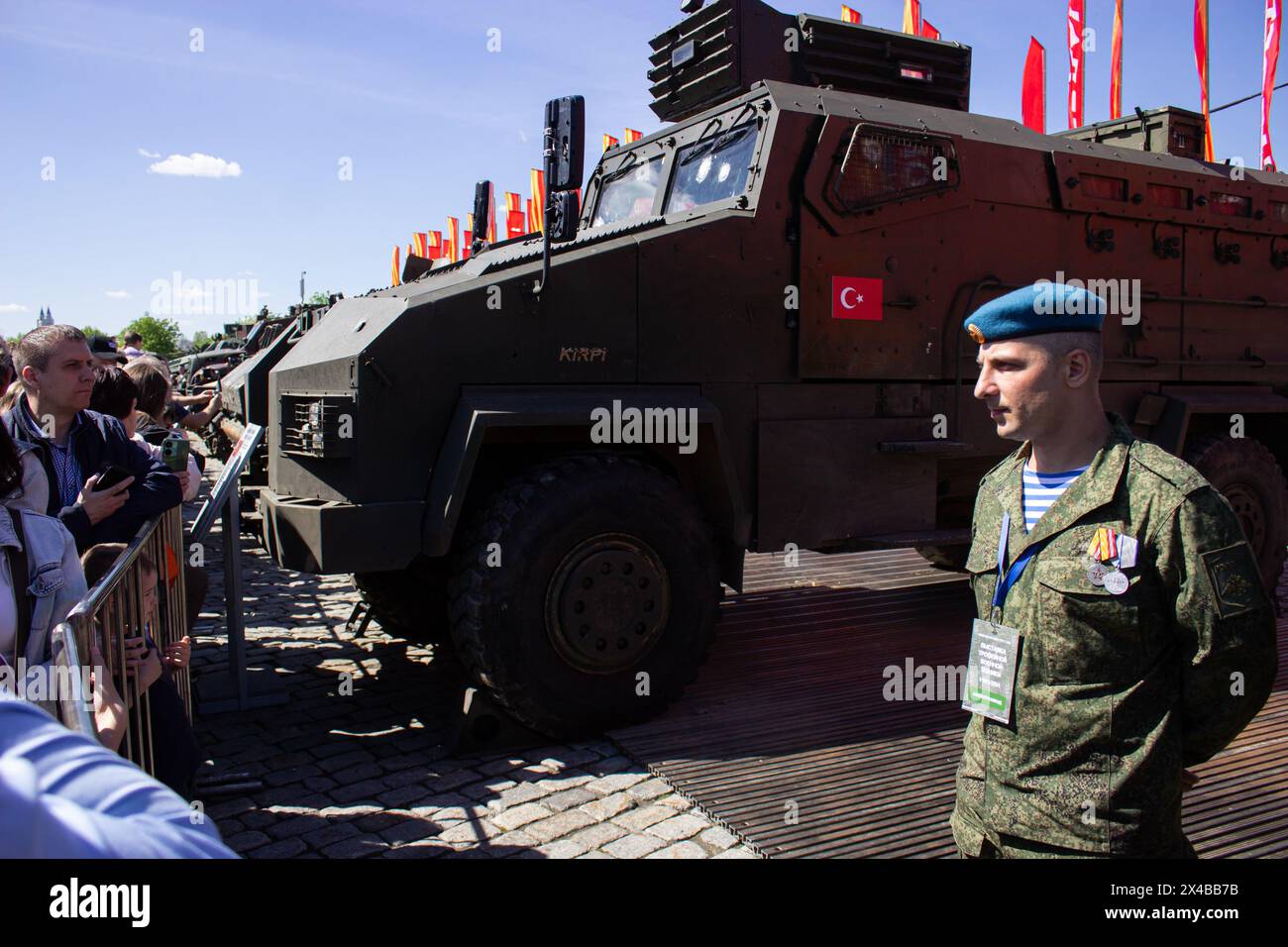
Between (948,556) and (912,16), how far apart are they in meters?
8.28

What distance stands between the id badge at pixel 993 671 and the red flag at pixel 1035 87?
10658mm

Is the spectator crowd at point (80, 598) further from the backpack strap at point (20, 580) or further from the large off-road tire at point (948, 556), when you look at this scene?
the large off-road tire at point (948, 556)

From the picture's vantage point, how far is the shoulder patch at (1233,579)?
6.11 feet

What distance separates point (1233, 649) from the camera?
6.16 feet

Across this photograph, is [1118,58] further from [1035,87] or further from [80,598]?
[80,598]

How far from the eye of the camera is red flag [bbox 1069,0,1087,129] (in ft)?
46.0

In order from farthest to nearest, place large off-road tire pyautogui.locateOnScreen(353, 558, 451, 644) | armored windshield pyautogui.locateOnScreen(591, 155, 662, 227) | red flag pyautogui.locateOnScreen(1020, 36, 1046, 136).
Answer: red flag pyautogui.locateOnScreen(1020, 36, 1046, 136), armored windshield pyautogui.locateOnScreen(591, 155, 662, 227), large off-road tire pyautogui.locateOnScreen(353, 558, 451, 644)

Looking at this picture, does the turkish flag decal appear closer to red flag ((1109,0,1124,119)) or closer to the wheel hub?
the wheel hub

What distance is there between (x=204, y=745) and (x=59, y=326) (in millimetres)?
1873

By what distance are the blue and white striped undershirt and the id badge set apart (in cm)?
23

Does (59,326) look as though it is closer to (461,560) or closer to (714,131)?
(461,560)

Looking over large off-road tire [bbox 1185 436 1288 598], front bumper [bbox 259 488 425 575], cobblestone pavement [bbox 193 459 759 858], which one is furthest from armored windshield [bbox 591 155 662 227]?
large off-road tire [bbox 1185 436 1288 598]
